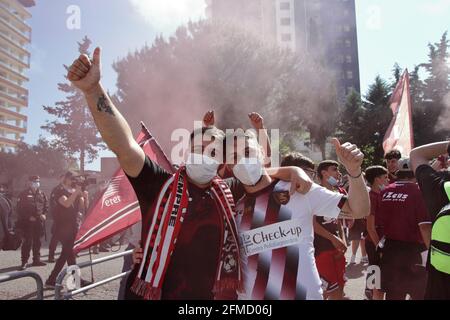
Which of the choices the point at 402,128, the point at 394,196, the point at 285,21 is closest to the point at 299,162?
the point at 394,196

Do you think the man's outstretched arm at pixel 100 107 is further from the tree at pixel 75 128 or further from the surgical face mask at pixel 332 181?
the tree at pixel 75 128

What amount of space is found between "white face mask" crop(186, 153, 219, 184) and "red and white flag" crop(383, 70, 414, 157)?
4298mm

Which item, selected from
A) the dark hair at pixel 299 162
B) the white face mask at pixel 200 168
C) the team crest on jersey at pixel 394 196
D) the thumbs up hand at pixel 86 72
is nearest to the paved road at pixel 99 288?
the team crest on jersey at pixel 394 196

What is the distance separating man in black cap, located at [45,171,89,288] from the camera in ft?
17.9

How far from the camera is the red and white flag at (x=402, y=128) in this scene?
546 centimetres

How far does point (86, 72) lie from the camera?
4.80 feet

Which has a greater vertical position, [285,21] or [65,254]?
[285,21]

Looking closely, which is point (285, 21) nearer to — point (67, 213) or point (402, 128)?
point (402, 128)

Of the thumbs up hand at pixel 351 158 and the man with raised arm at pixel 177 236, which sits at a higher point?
the thumbs up hand at pixel 351 158

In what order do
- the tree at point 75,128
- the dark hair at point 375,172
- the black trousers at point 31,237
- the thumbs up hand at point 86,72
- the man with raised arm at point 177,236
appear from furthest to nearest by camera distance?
the tree at point 75,128
the black trousers at point 31,237
the dark hair at point 375,172
the man with raised arm at point 177,236
the thumbs up hand at point 86,72

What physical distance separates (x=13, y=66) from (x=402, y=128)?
6491 centimetres

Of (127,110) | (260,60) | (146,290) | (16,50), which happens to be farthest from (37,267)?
(16,50)

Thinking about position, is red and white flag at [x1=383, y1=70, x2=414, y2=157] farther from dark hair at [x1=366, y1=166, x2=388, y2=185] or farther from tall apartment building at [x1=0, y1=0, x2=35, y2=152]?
tall apartment building at [x1=0, y1=0, x2=35, y2=152]

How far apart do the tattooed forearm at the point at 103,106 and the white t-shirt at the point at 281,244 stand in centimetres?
80
